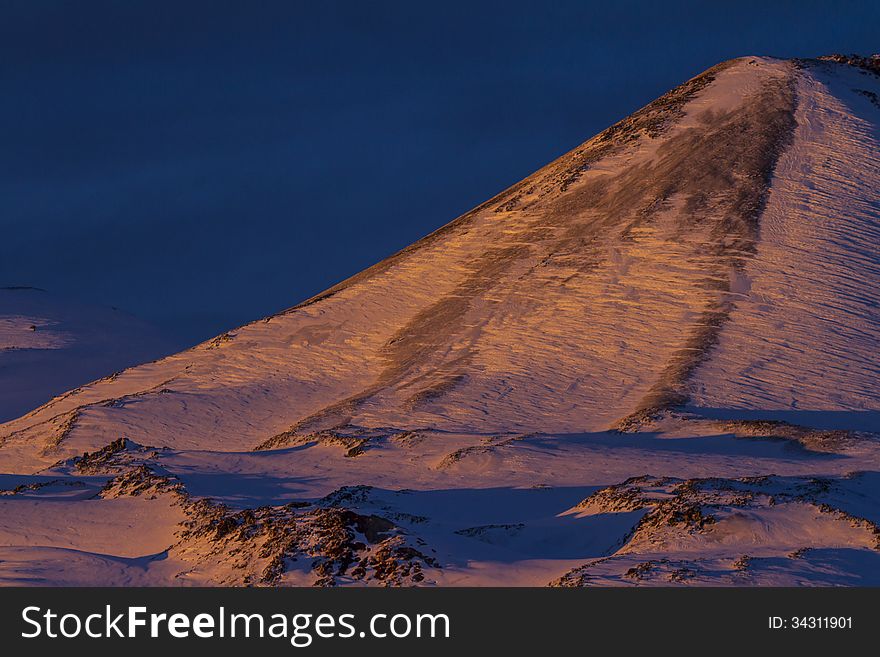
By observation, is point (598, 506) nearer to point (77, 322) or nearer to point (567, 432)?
point (567, 432)

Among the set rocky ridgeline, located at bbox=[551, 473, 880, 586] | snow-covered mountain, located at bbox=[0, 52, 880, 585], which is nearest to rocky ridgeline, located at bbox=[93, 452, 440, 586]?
snow-covered mountain, located at bbox=[0, 52, 880, 585]

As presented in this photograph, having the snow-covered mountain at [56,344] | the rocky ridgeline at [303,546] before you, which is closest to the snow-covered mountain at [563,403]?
the rocky ridgeline at [303,546]

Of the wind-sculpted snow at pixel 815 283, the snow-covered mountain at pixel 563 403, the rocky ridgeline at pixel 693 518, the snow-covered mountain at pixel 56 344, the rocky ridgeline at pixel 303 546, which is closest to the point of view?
the rocky ridgeline at pixel 693 518

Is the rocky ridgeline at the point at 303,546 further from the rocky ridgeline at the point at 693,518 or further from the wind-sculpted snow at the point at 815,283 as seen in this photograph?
the wind-sculpted snow at the point at 815,283

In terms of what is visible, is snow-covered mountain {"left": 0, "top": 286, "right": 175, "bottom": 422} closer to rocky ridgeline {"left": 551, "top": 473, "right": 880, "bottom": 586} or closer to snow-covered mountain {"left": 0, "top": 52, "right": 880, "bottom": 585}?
snow-covered mountain {"left": 0, "top": 52, "right": 880, "bottom": 585}
